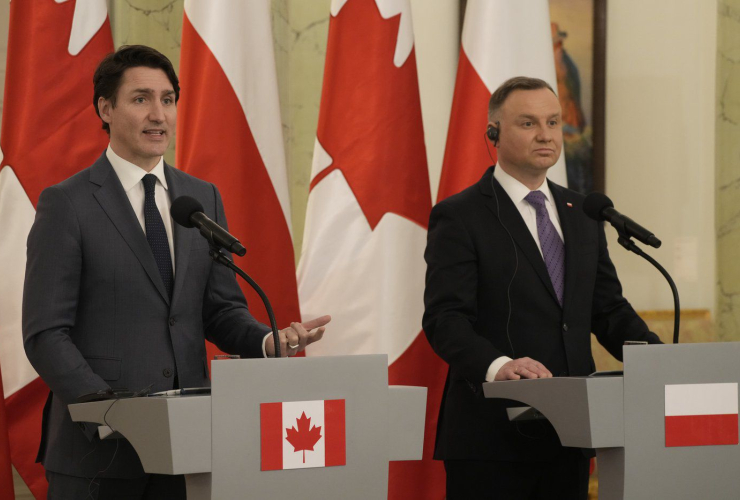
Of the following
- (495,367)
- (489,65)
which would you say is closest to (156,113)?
(495,367)

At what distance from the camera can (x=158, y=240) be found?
7.48ft

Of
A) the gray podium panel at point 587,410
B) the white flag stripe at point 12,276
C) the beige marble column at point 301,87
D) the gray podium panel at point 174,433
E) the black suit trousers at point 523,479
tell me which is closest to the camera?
the gray podium panel at point 174,433

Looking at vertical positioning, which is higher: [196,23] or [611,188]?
[196,23]

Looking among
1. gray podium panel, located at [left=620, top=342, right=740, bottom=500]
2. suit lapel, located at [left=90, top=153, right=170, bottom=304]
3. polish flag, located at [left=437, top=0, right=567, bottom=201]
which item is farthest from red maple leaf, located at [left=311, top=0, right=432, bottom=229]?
gray podium panel, located at [left=620, top=342, right=740, bottom=500]

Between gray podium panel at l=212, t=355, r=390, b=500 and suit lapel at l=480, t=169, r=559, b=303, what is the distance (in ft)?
2.95

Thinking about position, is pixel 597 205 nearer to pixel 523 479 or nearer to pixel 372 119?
pixel 523 479

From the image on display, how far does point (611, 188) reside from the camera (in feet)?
13.6

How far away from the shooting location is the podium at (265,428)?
165 centimetres

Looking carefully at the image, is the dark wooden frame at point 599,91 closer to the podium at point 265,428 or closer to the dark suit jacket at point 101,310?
the dark suit jacket at point 101,310

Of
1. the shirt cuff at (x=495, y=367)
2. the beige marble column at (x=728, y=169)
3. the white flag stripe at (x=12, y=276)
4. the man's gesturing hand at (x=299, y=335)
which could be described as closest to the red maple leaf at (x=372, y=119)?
the white flag stripe at (x=12, y=276)

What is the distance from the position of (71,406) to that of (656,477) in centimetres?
123

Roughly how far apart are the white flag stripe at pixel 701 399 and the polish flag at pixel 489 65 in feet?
5.38

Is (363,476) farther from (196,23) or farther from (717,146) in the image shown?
(717,146)

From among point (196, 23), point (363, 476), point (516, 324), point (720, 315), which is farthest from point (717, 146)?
point (363, 476)
